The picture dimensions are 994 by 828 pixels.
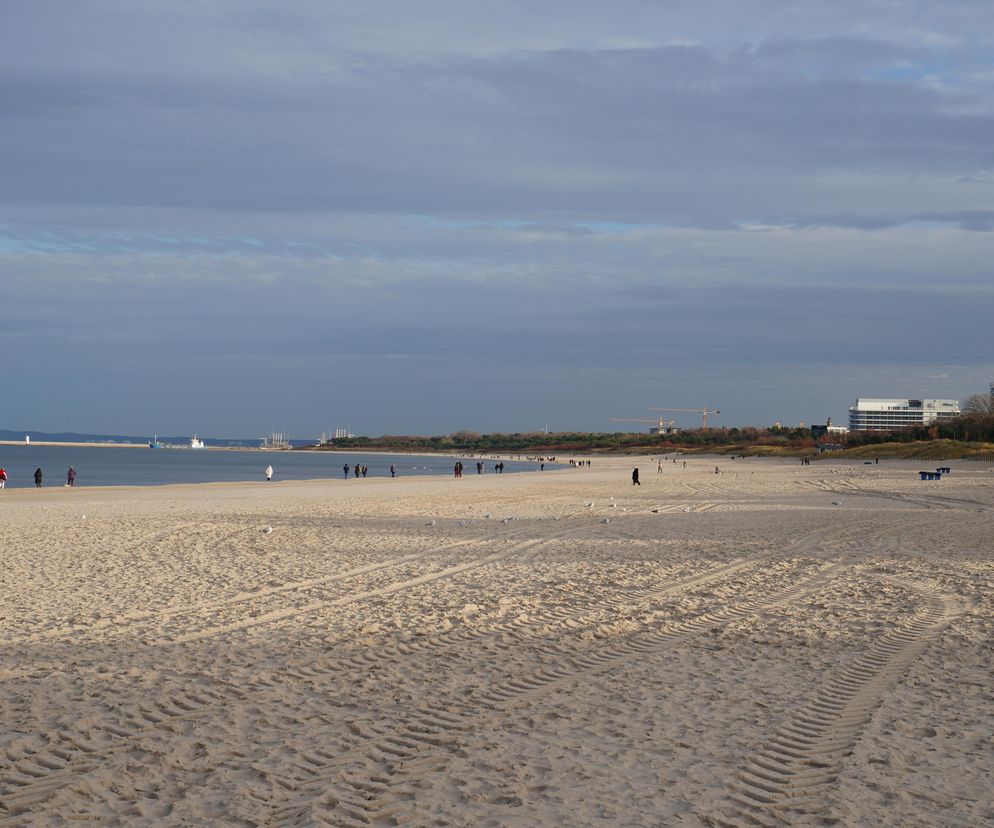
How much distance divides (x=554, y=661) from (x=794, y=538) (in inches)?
424

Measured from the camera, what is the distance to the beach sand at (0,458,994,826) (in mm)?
4719

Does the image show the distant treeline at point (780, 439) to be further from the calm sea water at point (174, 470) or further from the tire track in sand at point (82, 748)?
→ the tire track in sand at point (82, 748)

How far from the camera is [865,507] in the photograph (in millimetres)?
25812

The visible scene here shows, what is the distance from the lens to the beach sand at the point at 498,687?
4719mm

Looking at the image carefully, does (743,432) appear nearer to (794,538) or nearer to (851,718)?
(794,538)

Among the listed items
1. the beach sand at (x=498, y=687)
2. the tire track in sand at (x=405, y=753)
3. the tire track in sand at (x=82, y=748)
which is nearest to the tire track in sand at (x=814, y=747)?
the beach sand at (x=498, y=687)

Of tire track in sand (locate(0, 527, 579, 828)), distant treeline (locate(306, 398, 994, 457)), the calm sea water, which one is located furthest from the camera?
distant treeline (locate(306, 398, 994, 457))

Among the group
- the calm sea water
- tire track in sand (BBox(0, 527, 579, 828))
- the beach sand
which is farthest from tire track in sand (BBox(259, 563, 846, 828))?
the calm sea water

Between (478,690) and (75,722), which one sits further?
(478,690)

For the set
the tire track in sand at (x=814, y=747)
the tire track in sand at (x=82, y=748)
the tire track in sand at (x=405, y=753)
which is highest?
the tire track in sand at (x=82, y=748)

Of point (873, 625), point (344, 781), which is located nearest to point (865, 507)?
point (873, 625)

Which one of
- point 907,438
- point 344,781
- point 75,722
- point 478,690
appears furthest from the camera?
point 907,438

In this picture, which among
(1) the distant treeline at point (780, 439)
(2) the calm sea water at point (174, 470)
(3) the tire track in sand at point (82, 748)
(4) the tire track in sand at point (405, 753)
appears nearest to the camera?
(4) the tire track in sand at point (405, 753)

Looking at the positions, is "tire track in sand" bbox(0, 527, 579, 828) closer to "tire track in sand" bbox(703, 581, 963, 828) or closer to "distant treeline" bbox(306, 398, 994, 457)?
"tire track in sand" bbox(703, 581, 963, 828)
